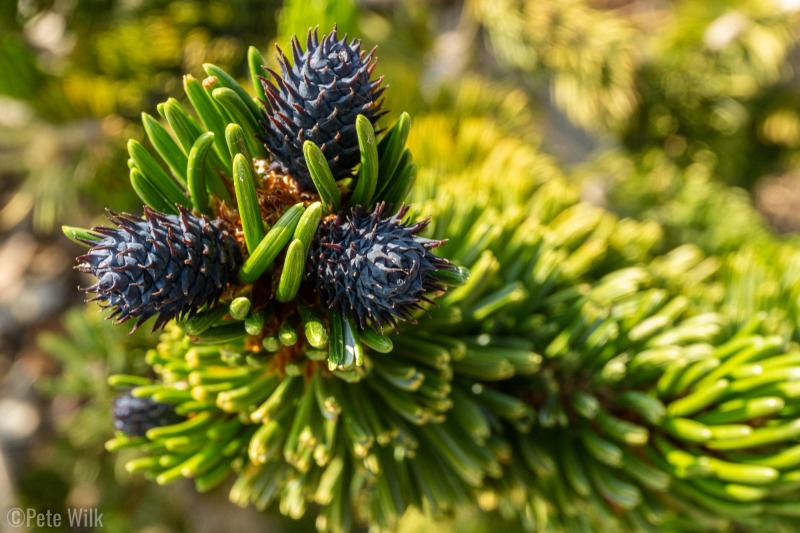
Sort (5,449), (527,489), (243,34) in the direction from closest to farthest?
(527,489) < (243,34) < (5,449)

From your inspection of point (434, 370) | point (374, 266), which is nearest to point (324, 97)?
point (374, 266)

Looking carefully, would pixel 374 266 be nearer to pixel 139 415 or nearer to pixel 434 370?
pixel 434 370

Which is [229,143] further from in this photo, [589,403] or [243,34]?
[243,34]

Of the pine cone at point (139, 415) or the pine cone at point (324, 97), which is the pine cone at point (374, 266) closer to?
the pine cone at point (324, 97)

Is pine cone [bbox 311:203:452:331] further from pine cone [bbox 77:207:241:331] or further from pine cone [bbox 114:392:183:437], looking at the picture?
pine cone [bbox 114:392:183:437]

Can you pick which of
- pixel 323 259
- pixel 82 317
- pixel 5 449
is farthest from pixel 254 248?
pixel 5 449

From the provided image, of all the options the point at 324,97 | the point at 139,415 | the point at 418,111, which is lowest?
the point at 139,415
